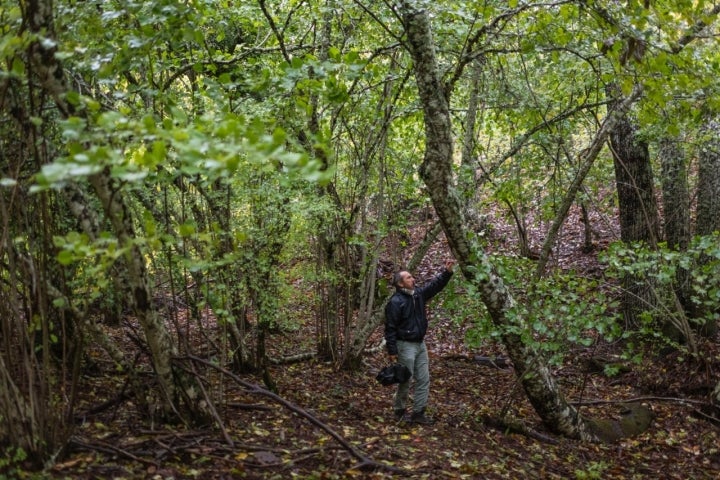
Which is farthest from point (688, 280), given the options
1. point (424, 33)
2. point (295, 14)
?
point (295, 14)

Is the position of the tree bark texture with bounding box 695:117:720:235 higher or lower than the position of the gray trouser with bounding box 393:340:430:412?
higher

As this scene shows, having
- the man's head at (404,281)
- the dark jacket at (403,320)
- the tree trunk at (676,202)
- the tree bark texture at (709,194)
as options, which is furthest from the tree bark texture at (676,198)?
the man's head at (404,281)

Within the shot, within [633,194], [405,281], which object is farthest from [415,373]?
[633,194]

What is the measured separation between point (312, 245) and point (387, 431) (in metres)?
2.85

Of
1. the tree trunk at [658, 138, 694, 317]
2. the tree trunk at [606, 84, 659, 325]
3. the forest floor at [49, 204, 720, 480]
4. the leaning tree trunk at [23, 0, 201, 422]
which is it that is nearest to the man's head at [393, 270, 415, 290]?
the forest floor at [49, 204, 720, 480]

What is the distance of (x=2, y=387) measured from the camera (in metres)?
3.40

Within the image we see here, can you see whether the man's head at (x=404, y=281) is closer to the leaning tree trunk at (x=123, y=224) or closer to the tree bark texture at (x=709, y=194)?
the leaning tree trunk at (x=123, y=224)

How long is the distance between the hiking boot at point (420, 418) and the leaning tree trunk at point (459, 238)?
112 cm

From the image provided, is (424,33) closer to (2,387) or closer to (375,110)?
(375,110)

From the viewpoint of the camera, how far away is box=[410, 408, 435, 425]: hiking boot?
6.50m

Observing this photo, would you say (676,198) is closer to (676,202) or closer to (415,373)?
(676,202)

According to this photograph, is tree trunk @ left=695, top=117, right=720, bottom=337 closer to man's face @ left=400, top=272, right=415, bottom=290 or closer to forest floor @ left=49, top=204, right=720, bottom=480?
forest floor @ left=49, top=204, right=720, bottom=480

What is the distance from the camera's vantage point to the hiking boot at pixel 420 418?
650 cm

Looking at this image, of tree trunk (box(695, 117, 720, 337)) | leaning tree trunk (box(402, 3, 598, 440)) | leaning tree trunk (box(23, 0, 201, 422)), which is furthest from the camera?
tree trunk (box(695, 117, 720, 337))
